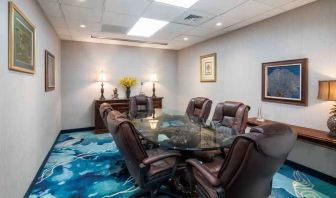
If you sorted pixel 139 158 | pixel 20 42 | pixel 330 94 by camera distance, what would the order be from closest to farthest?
pixel 139 158 → pixel 20 42 → pixel 330 94

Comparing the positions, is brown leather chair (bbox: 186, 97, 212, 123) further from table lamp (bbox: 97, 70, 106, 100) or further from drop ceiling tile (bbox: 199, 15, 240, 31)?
table lamp (bbox: 97, 70, 106, 100)

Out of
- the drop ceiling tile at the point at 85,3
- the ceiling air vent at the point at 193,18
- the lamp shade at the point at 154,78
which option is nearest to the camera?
the drop ceiling tile at the point at 85,3

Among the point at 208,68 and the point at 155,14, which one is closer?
the point at 155,14

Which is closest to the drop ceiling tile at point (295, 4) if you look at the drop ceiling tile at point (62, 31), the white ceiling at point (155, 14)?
the white ceiling at point (155, 14)

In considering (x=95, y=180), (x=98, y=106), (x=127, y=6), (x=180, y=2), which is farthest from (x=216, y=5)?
(x=98, y=106)

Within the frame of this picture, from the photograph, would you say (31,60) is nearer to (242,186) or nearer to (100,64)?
(242,186)

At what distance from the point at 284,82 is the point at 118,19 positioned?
120 inches

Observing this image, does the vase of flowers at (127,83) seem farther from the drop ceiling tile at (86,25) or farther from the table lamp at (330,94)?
the table lamp at (330,94)

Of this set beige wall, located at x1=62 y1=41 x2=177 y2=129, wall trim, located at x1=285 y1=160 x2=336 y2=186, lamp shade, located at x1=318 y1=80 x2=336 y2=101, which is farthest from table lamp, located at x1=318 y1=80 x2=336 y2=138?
beige wall, located at x1=62 y1=41 x2=177 y2=129

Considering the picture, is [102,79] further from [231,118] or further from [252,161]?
[252,161]

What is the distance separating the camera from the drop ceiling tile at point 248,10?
2.74m

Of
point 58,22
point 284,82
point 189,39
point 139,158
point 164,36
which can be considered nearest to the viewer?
point 139,158

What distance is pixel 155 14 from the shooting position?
307cm

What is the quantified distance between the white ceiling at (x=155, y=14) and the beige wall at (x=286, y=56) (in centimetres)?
21
